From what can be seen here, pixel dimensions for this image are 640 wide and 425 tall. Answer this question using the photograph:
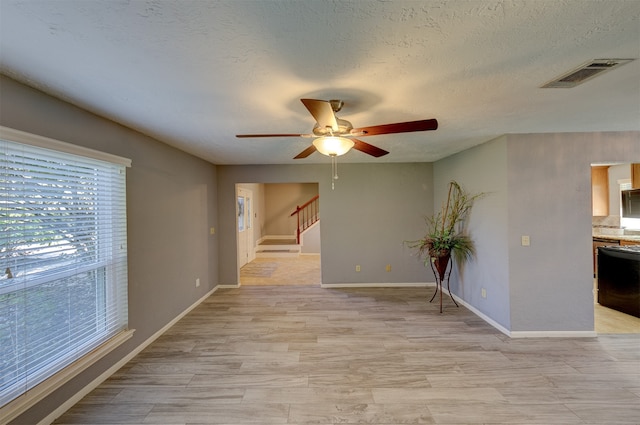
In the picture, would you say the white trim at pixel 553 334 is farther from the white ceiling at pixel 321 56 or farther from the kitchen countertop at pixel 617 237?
the kitchen countertop at pixel 617 237

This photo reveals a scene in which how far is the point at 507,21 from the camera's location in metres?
1.23

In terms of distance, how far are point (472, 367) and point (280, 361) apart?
185cm

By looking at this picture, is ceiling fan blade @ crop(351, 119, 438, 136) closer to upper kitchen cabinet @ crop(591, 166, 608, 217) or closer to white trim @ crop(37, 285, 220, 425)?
white trim @ crop(37, 285, 220, 425)

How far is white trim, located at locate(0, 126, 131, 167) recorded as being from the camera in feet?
5.42

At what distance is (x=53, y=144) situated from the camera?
1929 millimetres

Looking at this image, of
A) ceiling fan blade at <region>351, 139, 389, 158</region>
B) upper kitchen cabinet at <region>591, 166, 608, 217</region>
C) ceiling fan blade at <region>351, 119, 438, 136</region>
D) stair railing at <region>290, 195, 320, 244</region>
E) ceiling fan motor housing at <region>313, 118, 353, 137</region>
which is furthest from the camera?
stair railing at <region>290, 195, 320, 244</region>

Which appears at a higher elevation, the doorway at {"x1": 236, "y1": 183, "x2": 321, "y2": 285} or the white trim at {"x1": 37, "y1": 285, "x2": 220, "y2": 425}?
the doorway at {"x1": 236, "y1": 183, "x2": 321, "y2": 285}

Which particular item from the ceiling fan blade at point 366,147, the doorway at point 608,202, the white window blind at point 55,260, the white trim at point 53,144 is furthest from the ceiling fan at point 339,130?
the doorway at point 608,202

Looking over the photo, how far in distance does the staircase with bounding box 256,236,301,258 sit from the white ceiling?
598 cm

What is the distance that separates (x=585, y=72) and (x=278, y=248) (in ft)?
25.4

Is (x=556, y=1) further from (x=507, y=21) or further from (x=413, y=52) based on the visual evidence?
(x=413, y=52)

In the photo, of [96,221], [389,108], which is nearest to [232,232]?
[96,221]

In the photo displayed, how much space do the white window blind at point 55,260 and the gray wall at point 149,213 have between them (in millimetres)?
172

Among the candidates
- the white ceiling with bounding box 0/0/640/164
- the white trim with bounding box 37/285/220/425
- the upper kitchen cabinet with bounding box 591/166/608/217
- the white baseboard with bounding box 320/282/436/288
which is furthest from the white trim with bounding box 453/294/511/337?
the white trim with bounding box 37/285/220/425
